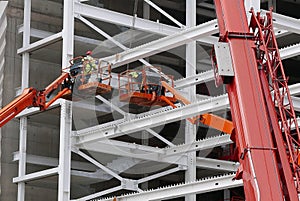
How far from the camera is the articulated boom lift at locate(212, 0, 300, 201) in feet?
70.1

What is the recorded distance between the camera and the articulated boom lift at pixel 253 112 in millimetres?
21359

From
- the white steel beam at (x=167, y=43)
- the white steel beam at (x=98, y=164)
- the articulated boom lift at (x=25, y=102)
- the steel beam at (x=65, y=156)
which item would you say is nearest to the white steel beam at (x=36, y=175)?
the steel beam at (x=65, y=156)

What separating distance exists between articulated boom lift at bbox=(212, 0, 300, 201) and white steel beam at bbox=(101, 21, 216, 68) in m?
9.33

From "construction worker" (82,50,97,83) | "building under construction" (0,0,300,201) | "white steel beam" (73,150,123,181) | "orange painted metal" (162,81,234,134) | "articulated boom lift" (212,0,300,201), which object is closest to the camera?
"articulated boom lift" (212,0,300,201)

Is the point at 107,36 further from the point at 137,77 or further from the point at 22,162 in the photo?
the point at 22,162

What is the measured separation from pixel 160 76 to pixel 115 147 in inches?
175

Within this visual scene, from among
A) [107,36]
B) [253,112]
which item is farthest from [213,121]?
[253,112]

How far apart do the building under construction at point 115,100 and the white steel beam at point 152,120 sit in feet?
0.16

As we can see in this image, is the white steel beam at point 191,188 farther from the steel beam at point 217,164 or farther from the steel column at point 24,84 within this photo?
the steel column at point 24,84

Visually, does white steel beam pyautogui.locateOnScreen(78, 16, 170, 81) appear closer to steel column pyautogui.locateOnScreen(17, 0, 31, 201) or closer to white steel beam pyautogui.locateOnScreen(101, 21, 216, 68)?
white steel beam pyautogui.locateOnScreen(101, 21, 216, 68)

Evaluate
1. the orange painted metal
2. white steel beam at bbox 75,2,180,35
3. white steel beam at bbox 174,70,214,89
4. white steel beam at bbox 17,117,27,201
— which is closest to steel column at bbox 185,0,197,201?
white steel beam at bbox 174,70,214,89

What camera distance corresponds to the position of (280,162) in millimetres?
22250

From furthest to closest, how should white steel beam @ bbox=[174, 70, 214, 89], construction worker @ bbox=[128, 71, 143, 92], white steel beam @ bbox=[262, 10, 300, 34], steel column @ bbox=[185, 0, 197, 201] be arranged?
1. steel column @ bbox=[185, 0, 197, 201]
2. white steel beam @ bbox=[174, 70, 214, 89]
3. construction worker @ bbox=[128, 71, 143, 92]
4. white steel beam @ bbox=[262, 10, 300, 34]

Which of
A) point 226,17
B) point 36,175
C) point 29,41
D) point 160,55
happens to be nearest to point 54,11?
point 29,41
